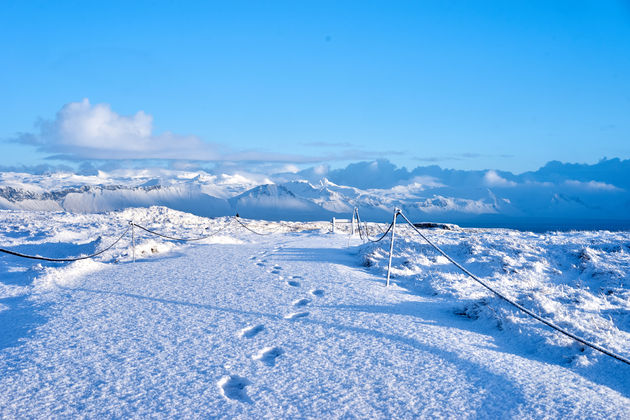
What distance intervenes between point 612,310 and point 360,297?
4.38 m

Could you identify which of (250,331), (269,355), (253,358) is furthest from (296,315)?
(253,358)

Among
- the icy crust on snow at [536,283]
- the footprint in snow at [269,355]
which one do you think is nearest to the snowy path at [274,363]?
the footprint in snow at [269,355]

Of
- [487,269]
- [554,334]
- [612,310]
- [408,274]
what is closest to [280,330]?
[554,334]

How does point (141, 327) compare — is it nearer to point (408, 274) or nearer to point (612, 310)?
point (408, 274)

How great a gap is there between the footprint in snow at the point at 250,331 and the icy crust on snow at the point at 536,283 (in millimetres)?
2998

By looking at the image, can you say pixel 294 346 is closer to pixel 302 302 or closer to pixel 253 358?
pixel 253 358

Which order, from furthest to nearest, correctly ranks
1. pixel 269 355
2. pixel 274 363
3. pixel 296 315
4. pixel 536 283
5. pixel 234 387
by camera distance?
pixel 536 283 < pixel 296 315 < pixel 269 355 < pixel 274 363 < pixel 234 387

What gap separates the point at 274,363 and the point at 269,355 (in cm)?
22

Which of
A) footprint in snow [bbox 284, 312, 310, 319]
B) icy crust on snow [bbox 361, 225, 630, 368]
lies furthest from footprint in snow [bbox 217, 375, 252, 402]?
icy crust on snow [bbox 361, 225, 630, 368]

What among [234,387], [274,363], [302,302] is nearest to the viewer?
[234,387]

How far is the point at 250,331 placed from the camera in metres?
4.52

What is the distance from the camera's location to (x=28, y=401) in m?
3.07

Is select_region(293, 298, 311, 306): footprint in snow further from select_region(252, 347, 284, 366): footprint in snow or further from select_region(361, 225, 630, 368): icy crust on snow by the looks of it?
select_region(361, 225, 630, 368): icy crust on snow

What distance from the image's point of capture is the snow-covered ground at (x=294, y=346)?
3049mm
